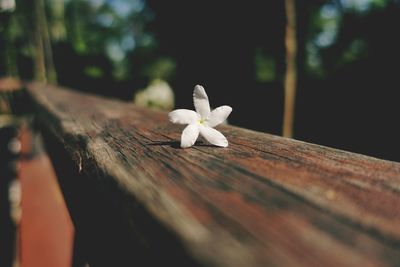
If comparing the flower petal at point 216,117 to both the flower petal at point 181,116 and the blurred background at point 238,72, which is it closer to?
the flower petal at point 181,116

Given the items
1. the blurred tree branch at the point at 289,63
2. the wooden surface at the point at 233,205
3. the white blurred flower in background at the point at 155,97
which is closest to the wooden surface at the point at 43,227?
the wooden surface at the point at 233,205

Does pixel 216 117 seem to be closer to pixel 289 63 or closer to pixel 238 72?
pixel 289 63

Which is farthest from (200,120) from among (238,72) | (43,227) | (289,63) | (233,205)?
(238,72)

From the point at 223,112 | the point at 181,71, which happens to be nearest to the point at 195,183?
the point at 223,112

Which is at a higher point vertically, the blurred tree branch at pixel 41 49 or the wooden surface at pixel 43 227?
the blurred tree branch at pixel 41 49

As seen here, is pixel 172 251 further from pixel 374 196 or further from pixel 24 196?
pixel 24 196

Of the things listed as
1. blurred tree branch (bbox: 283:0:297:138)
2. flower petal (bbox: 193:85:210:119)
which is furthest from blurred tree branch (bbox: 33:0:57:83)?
flower petal (bbox: 193:85:210:119)

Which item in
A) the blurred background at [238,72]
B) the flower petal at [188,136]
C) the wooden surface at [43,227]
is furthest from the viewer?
the blurred background at [238,72]
